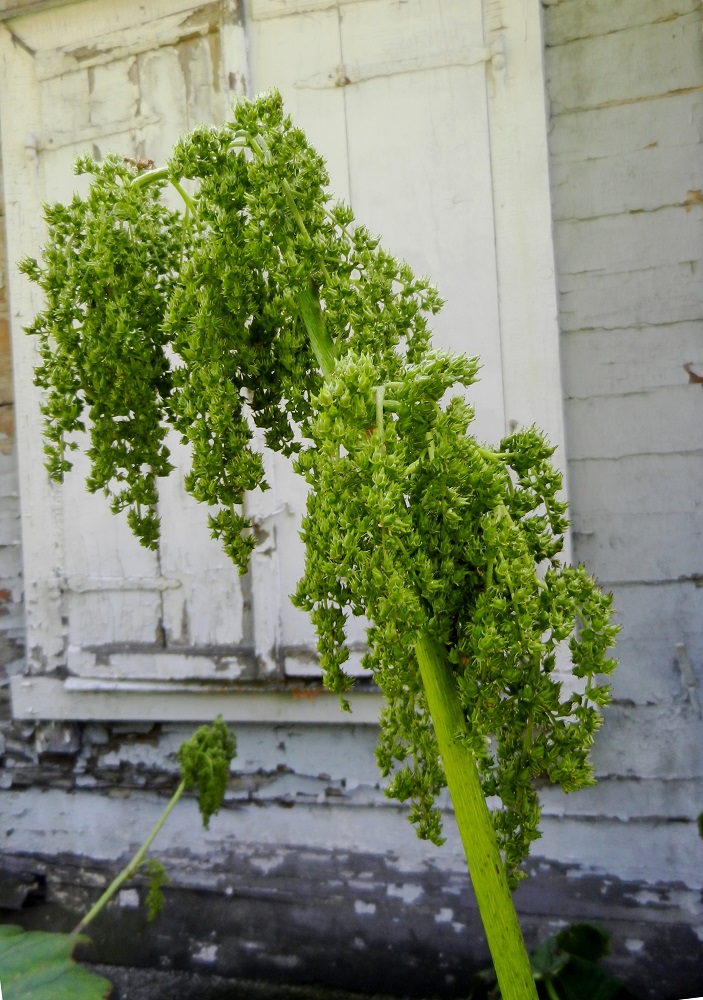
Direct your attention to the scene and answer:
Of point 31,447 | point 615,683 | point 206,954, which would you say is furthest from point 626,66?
point 206,954

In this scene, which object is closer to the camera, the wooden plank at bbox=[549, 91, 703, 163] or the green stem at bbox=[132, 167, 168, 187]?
the green stem at bbox=[132, 167, 168, 187]

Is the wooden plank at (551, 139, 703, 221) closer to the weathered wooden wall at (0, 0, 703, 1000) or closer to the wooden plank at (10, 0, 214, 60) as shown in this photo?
the weathered wooden wall at (0, 0, 703, 1000)

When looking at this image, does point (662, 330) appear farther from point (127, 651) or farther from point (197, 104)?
point (127, 651)

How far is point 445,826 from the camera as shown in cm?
169

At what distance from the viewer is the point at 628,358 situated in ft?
5.08

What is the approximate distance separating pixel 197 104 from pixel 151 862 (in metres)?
1.44

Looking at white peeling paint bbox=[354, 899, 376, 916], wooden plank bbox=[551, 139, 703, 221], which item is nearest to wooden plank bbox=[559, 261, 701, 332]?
wooden plank bbox=[551, 139, 703, 221]

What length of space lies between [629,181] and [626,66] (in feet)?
0.63

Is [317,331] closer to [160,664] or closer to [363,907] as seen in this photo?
[160,664]

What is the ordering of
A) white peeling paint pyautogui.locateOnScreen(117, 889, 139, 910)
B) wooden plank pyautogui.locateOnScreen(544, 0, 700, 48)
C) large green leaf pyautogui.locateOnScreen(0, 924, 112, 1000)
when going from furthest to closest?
white peeling paint pyautogui.locateOnScreen(117, 889, 139, 910), wooden plank pyautogui.locateOnScreen(544, 0, 700, 48), large green leaf pyautogui.locateOnScreen(0, 924, 112, 1000)

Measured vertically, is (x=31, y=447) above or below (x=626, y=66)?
below

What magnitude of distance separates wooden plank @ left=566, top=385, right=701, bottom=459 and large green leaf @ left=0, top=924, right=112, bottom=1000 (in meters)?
1.11

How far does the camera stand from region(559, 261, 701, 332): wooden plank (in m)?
1.50

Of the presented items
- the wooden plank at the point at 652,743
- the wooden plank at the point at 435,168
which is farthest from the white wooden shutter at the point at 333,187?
the wooden plank at the point at 652,743
